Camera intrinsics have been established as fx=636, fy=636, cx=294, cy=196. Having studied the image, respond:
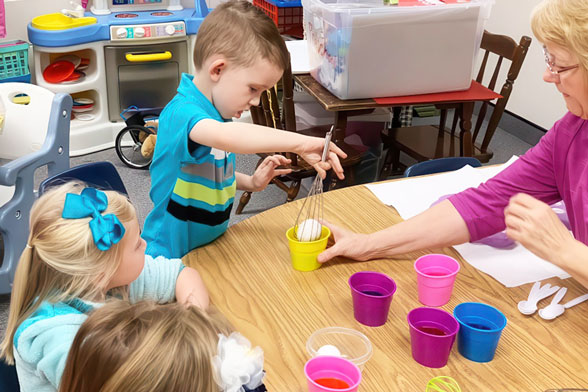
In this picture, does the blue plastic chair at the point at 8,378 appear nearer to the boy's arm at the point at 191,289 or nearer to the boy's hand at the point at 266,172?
the boy's arm at the point at 191,289

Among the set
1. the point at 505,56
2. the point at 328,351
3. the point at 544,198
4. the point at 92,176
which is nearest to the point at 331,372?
the point at 328,351

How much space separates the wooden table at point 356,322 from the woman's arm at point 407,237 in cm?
2

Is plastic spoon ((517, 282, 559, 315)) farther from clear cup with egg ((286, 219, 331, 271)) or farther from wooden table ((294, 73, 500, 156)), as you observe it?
wooden table ((294, 73, 500, 156))

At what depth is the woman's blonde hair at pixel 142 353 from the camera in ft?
2.70

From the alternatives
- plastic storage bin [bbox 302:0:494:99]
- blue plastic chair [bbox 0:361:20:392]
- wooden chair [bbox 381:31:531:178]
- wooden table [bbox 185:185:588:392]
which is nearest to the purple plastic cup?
wooden table [bbox 185:185:588:392]

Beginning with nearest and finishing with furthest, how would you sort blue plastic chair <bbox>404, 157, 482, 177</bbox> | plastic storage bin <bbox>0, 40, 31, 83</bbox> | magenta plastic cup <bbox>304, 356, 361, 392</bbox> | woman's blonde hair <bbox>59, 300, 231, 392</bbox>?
woman's blonde hair <bbox>59, 300, 231, 392</bbox> < magenta plastic cup <bbox>304, 356, 361, 392</bbox> < blue plastic chair <bbox>404, 157, 482, 177</bbox> < plastic storage bin <bbox>0, 40, 31, 83</bbox>

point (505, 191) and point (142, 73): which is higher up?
point (505, 191)

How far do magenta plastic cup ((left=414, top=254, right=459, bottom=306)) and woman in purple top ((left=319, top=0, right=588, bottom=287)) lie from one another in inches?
5.5

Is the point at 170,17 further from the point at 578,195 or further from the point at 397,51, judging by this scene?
the point at 578,195

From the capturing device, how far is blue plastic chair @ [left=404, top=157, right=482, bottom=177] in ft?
6.41

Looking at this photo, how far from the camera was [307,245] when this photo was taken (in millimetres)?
1338

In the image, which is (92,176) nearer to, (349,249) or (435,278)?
(349,249)

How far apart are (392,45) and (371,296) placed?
→ 153 cm

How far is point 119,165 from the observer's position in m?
3.62
